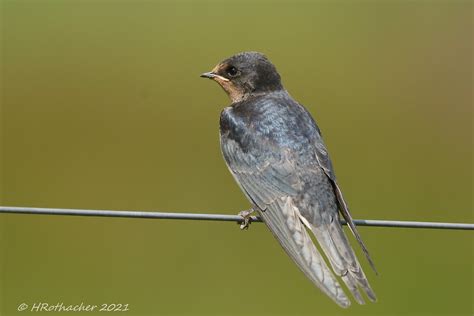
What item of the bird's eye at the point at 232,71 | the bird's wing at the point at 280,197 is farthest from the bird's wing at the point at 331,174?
the bird's eye at the point at 232,71

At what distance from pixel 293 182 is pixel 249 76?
944 millimetres

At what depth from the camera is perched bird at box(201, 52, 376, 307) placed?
412 cm

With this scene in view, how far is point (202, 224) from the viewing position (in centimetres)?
692

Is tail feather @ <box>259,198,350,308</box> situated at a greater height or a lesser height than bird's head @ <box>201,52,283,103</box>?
lesser

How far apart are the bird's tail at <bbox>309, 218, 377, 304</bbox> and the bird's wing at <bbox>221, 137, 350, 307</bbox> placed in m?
0.04

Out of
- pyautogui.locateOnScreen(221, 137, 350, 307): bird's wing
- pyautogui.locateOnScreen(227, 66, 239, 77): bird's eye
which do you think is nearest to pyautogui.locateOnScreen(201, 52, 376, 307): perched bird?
pyautogui.locateOnScreen(221, 137, 350, 307): bird's wing

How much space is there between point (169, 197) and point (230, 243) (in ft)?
1.91

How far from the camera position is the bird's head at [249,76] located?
522 centimetres

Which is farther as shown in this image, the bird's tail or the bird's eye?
the bird's eye

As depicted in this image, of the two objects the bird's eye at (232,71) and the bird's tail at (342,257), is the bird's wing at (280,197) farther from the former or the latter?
the bird's eye at (232,71)

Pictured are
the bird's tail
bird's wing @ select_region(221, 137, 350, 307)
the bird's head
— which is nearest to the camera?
the bird's tail

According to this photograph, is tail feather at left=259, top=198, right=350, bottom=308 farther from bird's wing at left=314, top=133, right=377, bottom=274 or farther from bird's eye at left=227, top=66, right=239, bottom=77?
bird's eye at left=227, top=66, right=239, bottom=77

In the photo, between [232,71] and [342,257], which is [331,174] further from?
[232,71]

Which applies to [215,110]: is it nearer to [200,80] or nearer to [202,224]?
[200,80]
